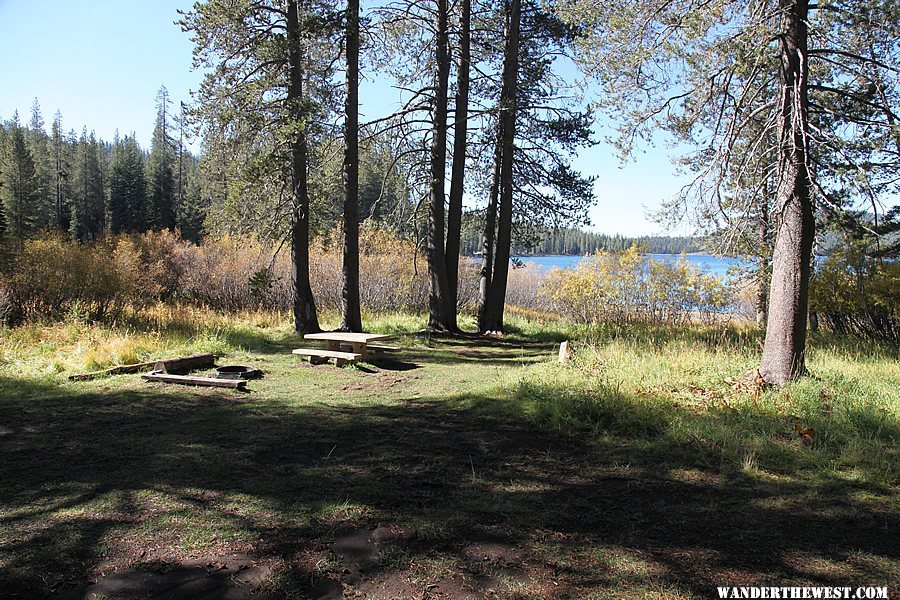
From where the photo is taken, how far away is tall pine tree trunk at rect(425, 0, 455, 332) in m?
13.4

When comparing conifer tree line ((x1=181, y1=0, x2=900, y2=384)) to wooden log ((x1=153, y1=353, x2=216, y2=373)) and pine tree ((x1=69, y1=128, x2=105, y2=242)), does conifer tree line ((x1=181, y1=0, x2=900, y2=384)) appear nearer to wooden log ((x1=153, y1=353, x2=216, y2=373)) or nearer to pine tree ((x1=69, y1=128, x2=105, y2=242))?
wooden log ((x1=153, y1=353, x2=216, y2=373))

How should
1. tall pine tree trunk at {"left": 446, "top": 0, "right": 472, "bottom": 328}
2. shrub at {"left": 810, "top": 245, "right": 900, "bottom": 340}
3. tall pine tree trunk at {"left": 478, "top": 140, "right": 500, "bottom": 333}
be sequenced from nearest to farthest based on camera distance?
shrub at {"left": 810, "top": 245, "right": 900, "bottom": 340}, tall pine tree trunk at {"left": 446, "top": 0, "right": 472, "bottom": 328}, tall pine tree trunk at {"left": 478, "top": 140, "right": 500, "bottom": 333}

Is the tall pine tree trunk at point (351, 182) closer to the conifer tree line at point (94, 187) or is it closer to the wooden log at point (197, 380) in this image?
the wooden log at point (197, 380)

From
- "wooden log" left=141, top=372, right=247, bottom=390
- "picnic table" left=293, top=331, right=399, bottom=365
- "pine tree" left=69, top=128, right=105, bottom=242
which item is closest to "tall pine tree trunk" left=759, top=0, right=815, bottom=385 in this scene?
"picnic table" left=293, top=331, right=399, bottom=365

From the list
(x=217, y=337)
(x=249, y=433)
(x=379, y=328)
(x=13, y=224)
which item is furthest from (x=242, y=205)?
(x=13, y=224)

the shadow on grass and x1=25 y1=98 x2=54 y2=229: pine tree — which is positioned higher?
x1=25 y1=98 x2=54 y2=229: pine tree

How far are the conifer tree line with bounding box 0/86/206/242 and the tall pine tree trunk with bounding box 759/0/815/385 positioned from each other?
4782 cm

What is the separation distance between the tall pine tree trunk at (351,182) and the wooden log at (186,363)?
3541 mm

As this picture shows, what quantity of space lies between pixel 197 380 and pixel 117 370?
5.20 feet

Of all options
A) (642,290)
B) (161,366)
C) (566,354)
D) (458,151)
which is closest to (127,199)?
(458,151)

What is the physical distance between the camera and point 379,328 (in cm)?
1426

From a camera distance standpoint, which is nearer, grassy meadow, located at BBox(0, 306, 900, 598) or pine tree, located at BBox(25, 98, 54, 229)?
grassy meadow, located at BBox(0, 306, 900, 598)

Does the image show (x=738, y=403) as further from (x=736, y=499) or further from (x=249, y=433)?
(x=249, y=433)

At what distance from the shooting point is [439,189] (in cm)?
1361
